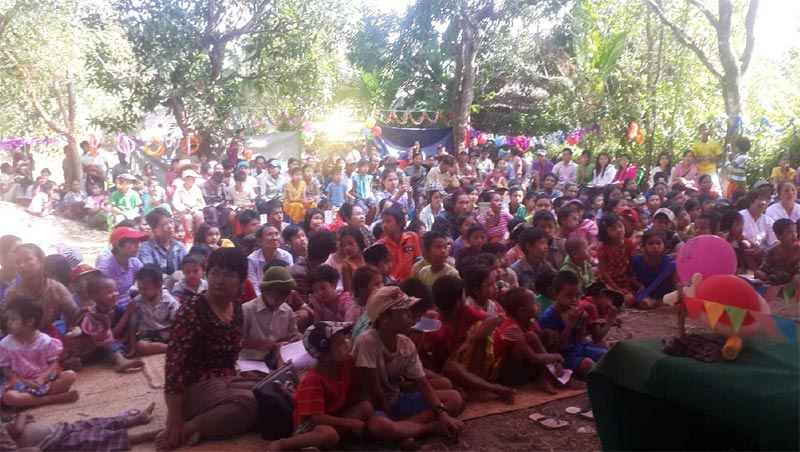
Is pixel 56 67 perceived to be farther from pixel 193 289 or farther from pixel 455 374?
pixel 455 374

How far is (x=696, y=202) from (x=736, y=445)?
5758mm

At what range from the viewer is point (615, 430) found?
235 cm

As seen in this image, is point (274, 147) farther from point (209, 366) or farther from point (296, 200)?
point (209, 366)

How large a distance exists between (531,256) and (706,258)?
2.44m

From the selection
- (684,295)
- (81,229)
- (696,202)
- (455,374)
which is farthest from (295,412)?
(81,229)

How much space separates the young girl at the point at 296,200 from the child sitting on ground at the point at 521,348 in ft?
14.4

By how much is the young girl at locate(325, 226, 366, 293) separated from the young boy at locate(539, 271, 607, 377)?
1507 mm

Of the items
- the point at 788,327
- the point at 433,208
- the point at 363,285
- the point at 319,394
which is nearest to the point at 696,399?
the point at 788,327

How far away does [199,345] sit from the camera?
3.05 m

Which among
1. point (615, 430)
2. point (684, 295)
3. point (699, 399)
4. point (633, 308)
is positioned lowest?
point (633, 308)

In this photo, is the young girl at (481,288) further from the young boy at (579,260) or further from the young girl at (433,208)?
the young girl at (433,208)

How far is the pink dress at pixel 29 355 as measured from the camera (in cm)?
351

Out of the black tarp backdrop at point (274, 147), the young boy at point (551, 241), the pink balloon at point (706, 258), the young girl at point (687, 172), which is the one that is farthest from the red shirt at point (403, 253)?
the black tarp backdrop at point (274, 147)

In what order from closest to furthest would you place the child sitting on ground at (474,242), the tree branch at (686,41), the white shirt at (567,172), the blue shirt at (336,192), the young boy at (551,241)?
1. the child sitting on ground at (474,242)
2. the young boy at (551,241)
3. the blue shirt at (336,192)
4. the white shirt at (567,172)
5. the tree branch at (686,41)
